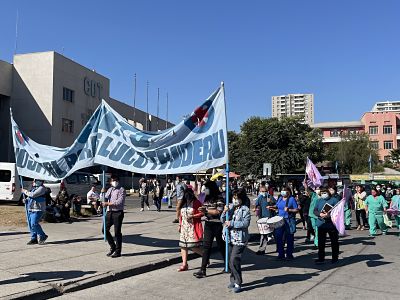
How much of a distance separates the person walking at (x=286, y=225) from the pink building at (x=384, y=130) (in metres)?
92.8

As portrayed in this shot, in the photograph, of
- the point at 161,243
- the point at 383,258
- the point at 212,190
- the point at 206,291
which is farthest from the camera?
the point at 161,243

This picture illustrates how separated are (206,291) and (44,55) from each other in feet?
123

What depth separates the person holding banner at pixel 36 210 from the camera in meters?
10.8

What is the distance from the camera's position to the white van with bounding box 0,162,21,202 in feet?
71.6

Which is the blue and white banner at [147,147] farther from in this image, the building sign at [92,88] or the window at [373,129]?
the window at [373,129]

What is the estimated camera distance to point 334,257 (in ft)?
31.6

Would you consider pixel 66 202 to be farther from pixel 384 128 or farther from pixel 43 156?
pixel 384 128

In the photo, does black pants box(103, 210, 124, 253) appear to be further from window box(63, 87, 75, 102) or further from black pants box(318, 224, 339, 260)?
window box(63, 87, 75, 102)

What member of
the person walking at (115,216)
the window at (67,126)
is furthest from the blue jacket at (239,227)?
the window at (67,126)

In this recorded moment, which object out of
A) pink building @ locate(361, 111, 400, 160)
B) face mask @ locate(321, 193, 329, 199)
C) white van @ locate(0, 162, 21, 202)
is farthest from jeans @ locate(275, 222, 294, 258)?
pink building @ locate(361, 111, 400, 160)

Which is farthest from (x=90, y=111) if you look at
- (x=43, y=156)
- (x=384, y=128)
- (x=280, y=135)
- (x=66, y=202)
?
(x=384, y=128)

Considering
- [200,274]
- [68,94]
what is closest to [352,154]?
[68,94]

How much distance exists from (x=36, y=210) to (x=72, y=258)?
2354 mm

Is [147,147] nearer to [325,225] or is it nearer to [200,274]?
[200,274]
